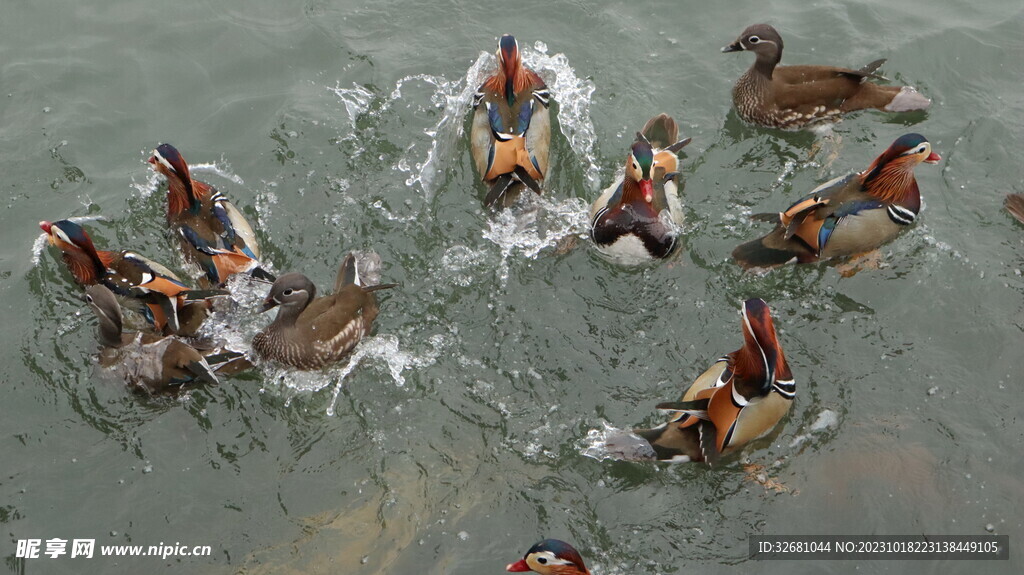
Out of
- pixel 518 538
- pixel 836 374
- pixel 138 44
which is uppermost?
pixel 138 44

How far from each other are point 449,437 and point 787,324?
8.53 ft

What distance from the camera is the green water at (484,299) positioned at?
538 centimetres

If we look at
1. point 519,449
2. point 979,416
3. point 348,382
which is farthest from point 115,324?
point 979,416

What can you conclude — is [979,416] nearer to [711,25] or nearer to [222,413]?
[711,25]

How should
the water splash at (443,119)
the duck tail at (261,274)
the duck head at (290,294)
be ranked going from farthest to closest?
the water splash at (443,119)
the duck tail at (261,274)
the duck head at (290,294)

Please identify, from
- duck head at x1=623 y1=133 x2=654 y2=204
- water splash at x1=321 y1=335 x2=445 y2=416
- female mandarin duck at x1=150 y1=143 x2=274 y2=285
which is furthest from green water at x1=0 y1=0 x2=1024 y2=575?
duck head at x1=623 y1=133 x2=654 y2=204

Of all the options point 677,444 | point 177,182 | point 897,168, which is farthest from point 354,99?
point 897,168

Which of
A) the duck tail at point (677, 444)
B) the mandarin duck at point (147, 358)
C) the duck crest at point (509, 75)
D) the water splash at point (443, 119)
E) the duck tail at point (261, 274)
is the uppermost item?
the duck crest at point (509, 75)

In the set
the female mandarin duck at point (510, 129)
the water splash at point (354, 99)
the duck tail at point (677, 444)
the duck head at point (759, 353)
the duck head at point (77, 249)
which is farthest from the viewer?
the water splash at point (354, 99)

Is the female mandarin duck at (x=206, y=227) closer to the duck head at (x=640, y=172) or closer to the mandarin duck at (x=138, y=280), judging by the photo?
the mandarin duck at (x=138, y=280)

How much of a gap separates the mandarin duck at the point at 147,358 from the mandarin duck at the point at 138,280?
0.25 meters

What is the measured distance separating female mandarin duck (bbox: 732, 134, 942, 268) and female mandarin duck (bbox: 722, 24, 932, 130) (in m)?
1.07

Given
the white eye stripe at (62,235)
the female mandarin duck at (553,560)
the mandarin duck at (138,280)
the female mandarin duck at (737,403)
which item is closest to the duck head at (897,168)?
the female mandarin duck at (737,403)

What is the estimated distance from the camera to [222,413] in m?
5.87
